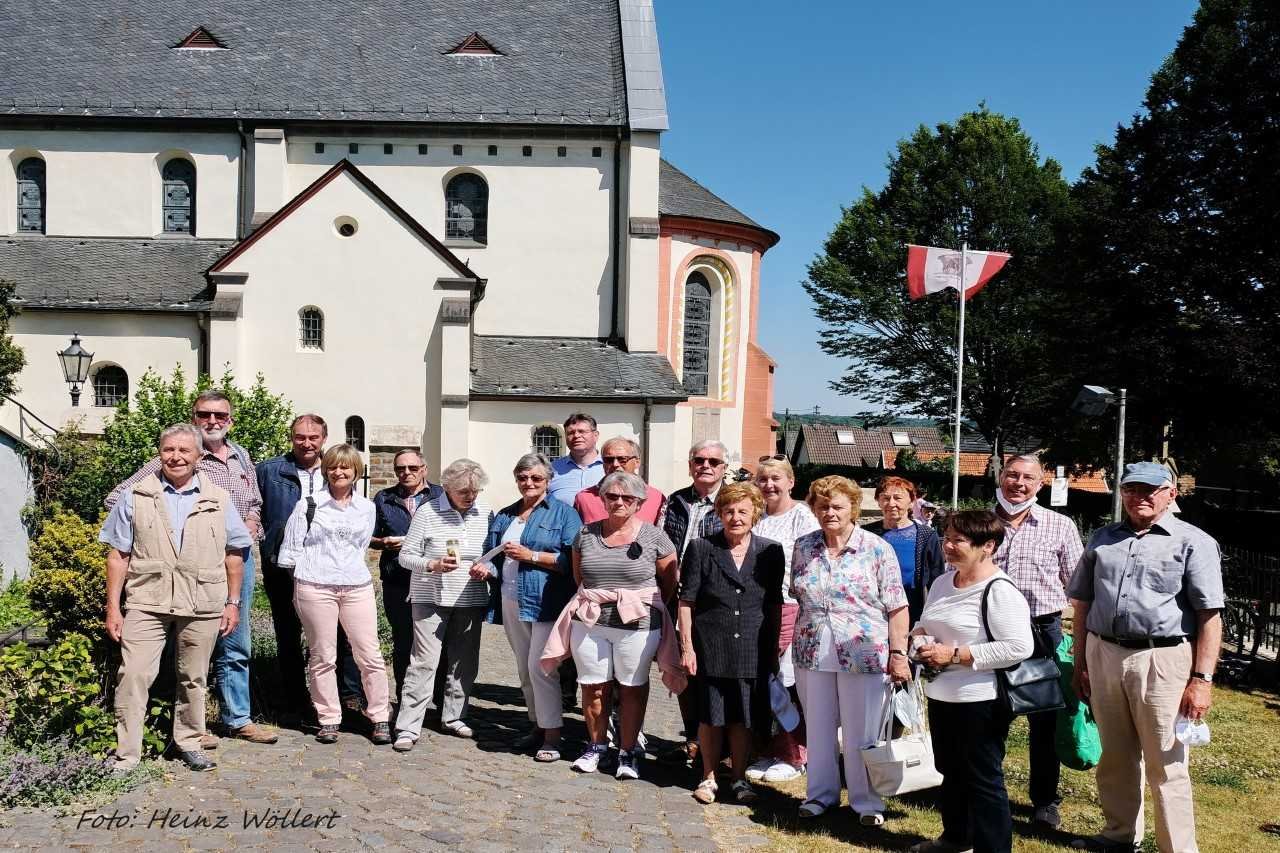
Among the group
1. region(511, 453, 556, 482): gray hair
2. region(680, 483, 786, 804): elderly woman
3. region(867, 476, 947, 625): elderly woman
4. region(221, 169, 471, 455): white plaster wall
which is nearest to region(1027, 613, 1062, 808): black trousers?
region(867, 476, 947, 625): elderly woman

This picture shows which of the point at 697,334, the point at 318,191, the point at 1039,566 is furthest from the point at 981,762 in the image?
the point at 697,334

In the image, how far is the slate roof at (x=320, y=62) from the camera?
22.1 meters

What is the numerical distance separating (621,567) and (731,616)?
0.66 m

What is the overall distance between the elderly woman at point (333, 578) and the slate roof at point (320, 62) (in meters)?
17.1

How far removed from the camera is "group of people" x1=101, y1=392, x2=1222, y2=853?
4688 millimetres

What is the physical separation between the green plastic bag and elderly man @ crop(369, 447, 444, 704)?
378cm

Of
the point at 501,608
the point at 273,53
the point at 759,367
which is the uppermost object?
the point at 273,53

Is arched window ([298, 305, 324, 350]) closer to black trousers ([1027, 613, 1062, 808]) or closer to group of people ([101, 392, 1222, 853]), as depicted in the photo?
group of people ([101, 392, 1222, 853])

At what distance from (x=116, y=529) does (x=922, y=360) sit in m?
33.4

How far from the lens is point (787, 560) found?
20.1ft

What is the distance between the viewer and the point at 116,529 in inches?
213

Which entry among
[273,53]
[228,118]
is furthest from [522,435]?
[273,53]

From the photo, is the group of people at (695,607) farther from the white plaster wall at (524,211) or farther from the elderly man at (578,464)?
→ the white plaster wall at (524,211)

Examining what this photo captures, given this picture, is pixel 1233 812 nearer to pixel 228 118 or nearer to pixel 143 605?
pixel 143 605
